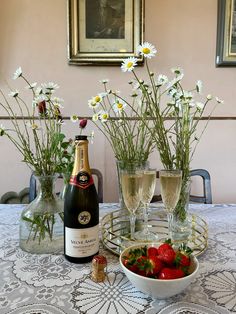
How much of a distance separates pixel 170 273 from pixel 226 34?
1.66m

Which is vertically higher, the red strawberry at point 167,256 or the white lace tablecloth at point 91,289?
the red strawberry at point 167,256

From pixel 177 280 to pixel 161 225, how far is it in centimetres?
47

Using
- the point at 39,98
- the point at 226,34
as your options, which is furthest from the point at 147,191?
the point at 226,34

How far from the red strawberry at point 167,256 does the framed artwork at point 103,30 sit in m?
1.40

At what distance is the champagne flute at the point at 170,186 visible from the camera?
0.75m

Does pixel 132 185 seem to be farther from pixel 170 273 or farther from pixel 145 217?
pixel 170 273

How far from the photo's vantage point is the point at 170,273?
0.55 meters

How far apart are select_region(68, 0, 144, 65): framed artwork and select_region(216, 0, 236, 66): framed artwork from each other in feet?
1.61

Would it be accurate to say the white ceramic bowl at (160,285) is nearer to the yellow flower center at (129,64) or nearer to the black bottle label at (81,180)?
the black bottle label at (81,180)

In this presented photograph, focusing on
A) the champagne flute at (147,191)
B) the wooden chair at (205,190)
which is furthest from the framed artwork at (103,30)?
the champagne flute at (147,191)

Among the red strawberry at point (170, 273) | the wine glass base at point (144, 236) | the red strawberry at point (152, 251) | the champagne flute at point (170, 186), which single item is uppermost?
the champagne flute at point (170, 186)

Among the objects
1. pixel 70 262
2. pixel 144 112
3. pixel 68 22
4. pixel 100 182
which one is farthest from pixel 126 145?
pixel 68 22

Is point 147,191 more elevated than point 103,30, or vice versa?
point 103,30

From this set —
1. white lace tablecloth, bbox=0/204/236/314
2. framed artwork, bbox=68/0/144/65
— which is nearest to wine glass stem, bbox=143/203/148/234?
white lace tablecloth, bbox=0/204/236/314
